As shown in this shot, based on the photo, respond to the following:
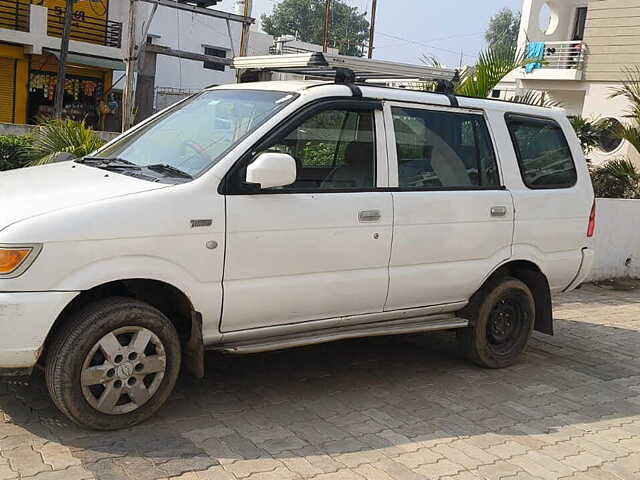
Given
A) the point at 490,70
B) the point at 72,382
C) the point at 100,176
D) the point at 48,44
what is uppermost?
the point at 48,44

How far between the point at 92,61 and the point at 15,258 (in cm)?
2218

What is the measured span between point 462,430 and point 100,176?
2759 mm

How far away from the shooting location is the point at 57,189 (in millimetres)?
4141

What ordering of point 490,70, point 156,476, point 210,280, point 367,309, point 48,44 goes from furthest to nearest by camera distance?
point 48,44 → point 490,70 → point 367,309 → point 210,280 → point 156,476

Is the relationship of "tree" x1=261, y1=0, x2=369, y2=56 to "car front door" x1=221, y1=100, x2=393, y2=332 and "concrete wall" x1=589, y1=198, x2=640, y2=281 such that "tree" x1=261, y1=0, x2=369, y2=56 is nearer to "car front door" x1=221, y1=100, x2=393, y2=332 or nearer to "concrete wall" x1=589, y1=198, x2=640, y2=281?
"concrete wall" x1=589, y1=198, x2=640, y2=281

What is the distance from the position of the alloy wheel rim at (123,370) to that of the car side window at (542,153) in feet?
10.8

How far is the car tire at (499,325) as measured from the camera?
18.9ft

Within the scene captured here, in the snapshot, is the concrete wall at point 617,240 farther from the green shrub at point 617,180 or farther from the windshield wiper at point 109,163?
the windshield wiper at point 109,163

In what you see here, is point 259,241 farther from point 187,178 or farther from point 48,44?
point 48,44

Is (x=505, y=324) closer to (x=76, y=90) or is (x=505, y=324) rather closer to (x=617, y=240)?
(x=617, y=240)

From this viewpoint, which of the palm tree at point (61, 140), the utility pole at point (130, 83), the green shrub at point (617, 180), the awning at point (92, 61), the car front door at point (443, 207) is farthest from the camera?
the awning at point (92, 61)

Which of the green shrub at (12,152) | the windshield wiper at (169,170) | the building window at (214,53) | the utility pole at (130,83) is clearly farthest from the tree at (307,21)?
the windshield wiper at (169,170)

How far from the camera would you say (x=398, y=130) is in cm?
512

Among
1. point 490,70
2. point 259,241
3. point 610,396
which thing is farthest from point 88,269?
point 490,70
